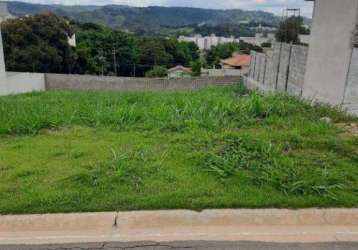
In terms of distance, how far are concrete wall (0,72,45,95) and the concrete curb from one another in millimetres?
16357

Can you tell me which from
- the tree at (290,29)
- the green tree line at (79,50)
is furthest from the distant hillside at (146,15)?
the tree at (290,29)

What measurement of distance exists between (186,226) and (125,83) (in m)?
17.5

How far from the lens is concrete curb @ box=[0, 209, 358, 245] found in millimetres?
2512

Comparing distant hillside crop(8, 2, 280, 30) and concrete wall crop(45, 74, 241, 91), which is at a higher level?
distant hillside crop(8, 2, 280, 30)

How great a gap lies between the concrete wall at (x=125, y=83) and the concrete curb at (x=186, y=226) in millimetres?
16595

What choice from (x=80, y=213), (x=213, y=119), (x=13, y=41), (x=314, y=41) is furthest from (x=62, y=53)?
(x=80, y=213)

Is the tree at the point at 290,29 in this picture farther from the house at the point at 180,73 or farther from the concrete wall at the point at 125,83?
the concrete wall at the point at 125,83

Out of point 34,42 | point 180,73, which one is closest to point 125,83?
point 34,42

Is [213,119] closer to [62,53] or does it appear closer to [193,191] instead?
[193,191]

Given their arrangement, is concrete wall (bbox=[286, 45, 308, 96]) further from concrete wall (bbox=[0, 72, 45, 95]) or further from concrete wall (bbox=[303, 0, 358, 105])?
concrete wall (bbox=[0, 72, 45, 95])

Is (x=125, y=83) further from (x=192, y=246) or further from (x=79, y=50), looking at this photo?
(x=192, y=246)

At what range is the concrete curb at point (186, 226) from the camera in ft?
8.24

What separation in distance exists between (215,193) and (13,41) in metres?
28.2

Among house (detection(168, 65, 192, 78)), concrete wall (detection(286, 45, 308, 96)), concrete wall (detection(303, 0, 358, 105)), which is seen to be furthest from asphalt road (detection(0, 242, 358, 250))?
house (detection(168, 65, 192, 78))
